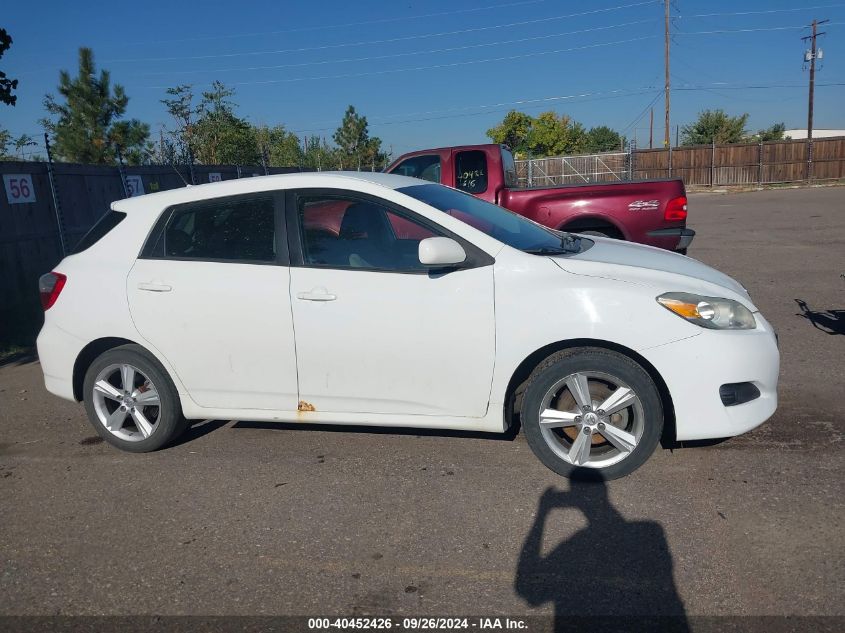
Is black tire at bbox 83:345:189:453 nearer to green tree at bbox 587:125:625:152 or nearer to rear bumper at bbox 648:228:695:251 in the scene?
rear bumper at bbox 648:228:695:251

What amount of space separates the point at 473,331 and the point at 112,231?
2.59 m

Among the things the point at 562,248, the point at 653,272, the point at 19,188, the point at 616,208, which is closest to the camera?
the point at 653,272

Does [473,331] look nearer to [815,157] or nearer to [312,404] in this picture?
[312,404]

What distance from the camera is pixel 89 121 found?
2369 cm

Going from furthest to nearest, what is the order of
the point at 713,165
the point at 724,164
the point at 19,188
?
1. the point at 713,165
2. the point at 724,164
3. the point at 19,188

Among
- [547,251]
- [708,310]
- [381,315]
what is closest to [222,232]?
[381,315]

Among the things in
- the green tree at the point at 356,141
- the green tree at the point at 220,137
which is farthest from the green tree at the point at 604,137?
the green tree at the point at 220,137

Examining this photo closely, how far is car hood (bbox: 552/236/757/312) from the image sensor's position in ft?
13.2

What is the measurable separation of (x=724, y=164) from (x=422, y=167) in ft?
111

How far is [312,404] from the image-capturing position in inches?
177

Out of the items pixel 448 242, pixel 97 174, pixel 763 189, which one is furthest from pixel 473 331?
pixel 763 189

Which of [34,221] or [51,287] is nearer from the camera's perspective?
[51,287]

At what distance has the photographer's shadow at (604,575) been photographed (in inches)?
116

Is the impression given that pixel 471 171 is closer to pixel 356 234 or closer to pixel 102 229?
pixel 356 234
